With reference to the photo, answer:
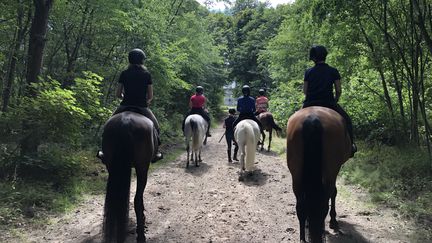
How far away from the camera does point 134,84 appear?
19.4ft

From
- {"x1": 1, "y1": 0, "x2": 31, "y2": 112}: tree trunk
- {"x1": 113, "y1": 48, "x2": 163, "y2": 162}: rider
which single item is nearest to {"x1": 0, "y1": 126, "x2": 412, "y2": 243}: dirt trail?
{"x1": 113, "y1": 48, "x2": 163, "y2": 162}: rider

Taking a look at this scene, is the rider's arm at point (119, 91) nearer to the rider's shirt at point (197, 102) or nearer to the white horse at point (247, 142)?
the white horse at point (247, 142)

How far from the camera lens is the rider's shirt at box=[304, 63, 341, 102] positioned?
18.0 feet

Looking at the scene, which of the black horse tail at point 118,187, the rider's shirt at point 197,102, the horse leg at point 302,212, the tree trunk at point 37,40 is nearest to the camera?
the black horse tail at point 118,187

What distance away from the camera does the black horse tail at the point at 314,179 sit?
4.48 m

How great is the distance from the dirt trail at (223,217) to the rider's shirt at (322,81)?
7.03ft

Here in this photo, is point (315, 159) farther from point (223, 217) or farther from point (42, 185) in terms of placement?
point (42, 185)

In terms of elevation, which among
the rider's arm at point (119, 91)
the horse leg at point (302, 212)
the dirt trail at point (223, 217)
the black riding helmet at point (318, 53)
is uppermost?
the black riding helmet at point (318, 53)

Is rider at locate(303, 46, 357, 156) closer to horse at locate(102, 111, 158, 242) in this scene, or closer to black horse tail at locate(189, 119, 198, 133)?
horse at locate(102, 111, 158, 242)

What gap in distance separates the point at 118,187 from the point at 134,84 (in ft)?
6.02

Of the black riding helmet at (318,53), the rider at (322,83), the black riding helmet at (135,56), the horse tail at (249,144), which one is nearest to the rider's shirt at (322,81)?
the rider at (322,83)

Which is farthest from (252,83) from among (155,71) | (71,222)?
(71,222)

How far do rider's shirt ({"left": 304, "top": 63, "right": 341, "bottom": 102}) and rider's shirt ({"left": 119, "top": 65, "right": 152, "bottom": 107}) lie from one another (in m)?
2.69

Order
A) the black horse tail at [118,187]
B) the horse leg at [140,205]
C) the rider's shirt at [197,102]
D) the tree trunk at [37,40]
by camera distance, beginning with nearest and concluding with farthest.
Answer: the black horse tail at [118,187] < the horse leg at [140,205] < the tree trunk at [37,40] < the rider's shirt at [197,102]
